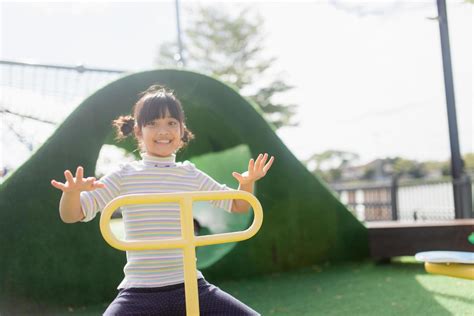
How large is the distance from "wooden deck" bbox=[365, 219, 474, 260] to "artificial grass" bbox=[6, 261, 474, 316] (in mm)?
196

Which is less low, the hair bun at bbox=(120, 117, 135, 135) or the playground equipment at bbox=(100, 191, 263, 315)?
the hair bun at bbox=(120, 117, 135, 135)

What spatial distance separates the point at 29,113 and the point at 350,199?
8.58 metres

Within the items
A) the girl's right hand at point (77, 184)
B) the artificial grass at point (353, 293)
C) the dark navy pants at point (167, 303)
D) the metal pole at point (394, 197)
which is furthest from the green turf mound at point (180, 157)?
the metal pole at point (394, 197)

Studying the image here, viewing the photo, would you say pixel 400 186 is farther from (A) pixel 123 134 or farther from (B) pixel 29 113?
(A) pixel 123 134

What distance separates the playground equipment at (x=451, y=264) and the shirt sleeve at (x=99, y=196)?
2081 millimetres

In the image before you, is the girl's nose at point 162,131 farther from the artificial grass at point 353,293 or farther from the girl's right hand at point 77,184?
the artificial grass at point 353,293

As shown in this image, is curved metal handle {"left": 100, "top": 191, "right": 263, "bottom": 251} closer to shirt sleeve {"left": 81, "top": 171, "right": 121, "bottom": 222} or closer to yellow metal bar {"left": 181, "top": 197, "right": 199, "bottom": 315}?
yellow metal bar {"left": 181, "top": 197, "right": 199, "bottom": 315}

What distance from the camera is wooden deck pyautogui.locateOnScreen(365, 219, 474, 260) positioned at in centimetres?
478

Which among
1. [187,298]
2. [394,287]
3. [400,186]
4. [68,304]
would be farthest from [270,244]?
[400,186]

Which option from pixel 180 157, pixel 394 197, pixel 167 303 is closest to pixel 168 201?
pixel 167 303

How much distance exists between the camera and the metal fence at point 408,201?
9.09 m

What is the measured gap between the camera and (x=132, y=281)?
1939mm

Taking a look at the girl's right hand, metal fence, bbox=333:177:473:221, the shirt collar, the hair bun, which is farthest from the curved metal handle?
metal fence, bbox=333:177:473:221

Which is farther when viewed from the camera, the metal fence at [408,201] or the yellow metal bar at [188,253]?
the metal fence at [408,201]
